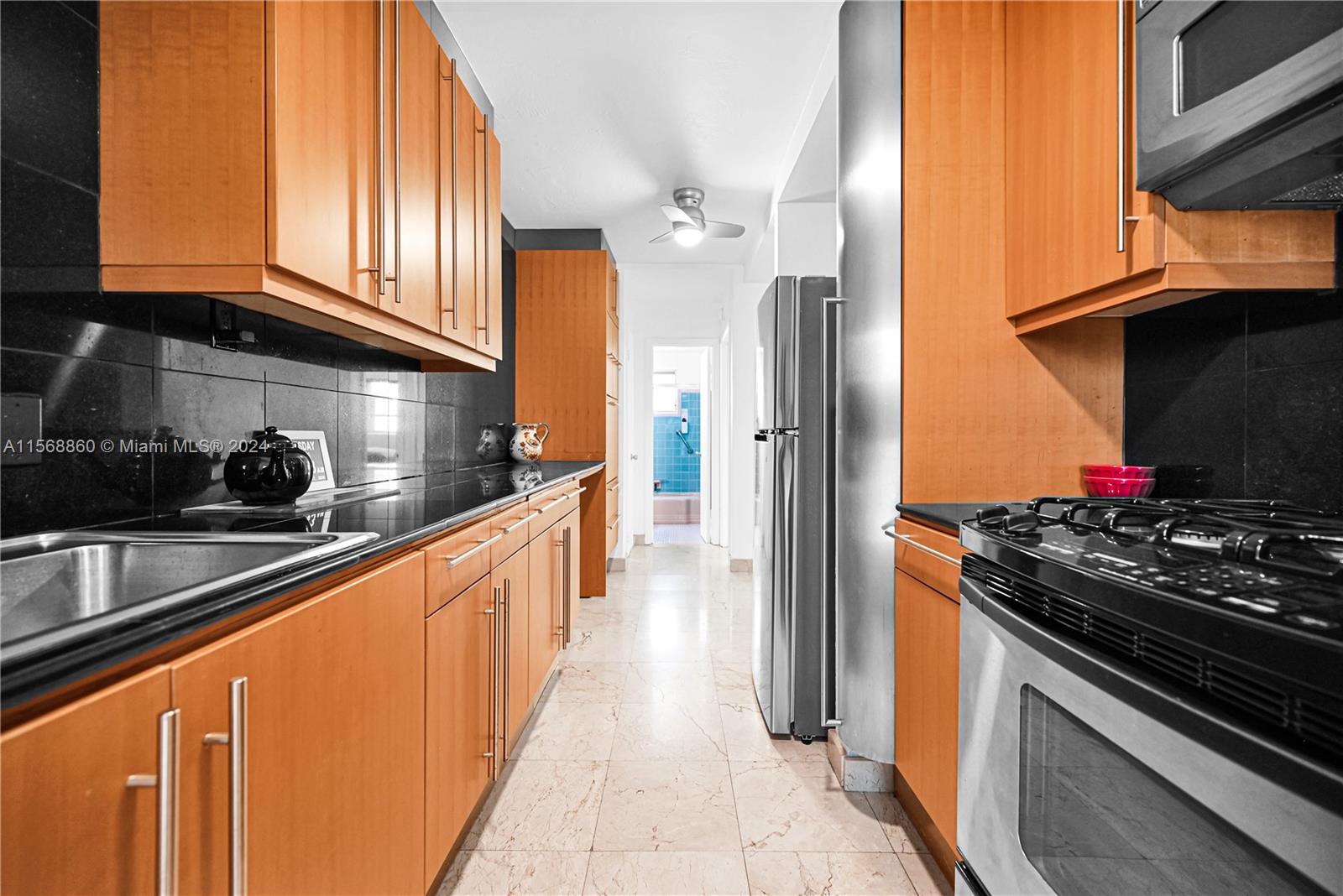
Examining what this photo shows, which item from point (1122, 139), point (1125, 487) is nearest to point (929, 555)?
point (1125, 487)

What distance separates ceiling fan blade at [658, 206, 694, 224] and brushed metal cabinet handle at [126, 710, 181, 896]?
11.8 ft

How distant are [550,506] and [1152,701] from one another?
2195mm

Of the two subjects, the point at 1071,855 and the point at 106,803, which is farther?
the point at 1071,855

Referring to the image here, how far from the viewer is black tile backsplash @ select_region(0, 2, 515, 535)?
1036 millimetres

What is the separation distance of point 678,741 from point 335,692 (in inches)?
62.7

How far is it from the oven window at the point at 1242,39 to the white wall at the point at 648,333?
15.0 feet

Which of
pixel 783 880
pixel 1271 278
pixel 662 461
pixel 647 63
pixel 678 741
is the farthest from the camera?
pixel 662 461

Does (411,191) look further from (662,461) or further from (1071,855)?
(662,461)

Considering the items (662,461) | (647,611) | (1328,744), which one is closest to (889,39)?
(1328,744)

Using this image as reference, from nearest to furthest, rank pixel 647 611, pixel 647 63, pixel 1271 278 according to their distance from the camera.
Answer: pixel 1271 278 < pixel 647 63 < pixel 647 611

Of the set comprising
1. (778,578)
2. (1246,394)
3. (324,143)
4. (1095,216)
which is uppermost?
(324,143)

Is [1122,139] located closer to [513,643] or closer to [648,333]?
[513,643]

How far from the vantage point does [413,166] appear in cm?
177

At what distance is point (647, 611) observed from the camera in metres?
4.07
